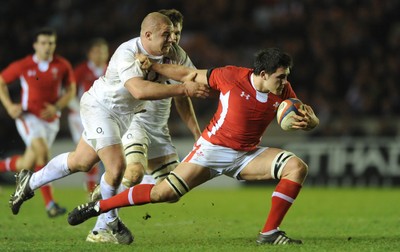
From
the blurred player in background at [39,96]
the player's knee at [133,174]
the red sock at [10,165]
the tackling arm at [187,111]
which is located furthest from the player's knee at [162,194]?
the red sock at [10,165]

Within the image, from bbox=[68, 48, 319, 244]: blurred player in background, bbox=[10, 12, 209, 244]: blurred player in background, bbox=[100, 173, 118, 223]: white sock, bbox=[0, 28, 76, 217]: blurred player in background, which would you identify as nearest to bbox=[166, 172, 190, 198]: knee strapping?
bbox=[68, 48, 319, 244]: blurred player in background

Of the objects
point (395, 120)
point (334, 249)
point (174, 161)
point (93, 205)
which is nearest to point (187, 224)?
point (174, 161)

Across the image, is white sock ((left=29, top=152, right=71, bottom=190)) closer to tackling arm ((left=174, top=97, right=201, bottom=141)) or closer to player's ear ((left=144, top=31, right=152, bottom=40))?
Answer: tackling arm ((left=174, top=97, right=201, bottom=141))

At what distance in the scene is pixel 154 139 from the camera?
895cm

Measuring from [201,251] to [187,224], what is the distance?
2.84 m

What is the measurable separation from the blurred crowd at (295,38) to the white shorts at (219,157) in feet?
32.7

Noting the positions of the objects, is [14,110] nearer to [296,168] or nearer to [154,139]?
[154,139]

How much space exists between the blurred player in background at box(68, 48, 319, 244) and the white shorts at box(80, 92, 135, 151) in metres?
0.54

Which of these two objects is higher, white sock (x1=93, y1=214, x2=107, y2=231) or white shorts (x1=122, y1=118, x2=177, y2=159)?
white shorts (x1=122, y1=118, x2=177, y2=159)

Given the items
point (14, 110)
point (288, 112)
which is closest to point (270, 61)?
point (288, 112)

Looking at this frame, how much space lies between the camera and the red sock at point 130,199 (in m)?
7.74

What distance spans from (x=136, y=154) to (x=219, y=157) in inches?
49.7

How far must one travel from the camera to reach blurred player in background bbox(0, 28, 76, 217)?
11.7m

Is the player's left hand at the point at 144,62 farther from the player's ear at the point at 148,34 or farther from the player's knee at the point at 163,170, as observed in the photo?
the player's knee at the point at 163,170
